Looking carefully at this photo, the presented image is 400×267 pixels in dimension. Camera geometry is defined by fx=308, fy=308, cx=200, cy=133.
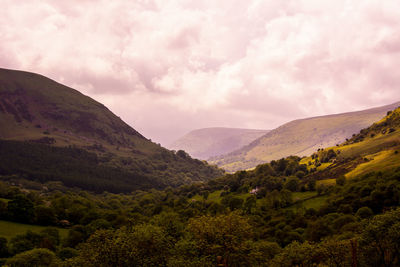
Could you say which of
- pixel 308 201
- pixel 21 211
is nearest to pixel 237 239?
pixel 21 211

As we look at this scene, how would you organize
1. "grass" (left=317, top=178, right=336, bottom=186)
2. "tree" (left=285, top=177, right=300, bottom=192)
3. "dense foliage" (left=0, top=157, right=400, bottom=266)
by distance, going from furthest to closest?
1. "tree" (left=285, top=177, right=300, bottom=192)
2. "grass" (left=317, top=178, right=336, bottom=186)
3. "dense foliage" (left=0, top=157, right=400, bottom=266)

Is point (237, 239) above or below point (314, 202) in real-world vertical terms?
above

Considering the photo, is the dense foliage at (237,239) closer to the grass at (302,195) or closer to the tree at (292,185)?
the grass at (302,195)

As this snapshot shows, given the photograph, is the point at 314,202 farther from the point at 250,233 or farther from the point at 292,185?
the point at 250,233

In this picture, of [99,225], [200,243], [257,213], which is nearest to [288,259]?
[200,243]

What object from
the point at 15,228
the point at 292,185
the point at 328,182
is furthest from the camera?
the point at 292,185

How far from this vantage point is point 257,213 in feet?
465

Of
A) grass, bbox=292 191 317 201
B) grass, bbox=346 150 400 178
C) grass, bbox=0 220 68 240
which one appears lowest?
grass, bbox=292 191 317 201

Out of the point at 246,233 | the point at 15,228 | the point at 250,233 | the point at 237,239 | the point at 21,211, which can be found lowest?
the point at 250,233

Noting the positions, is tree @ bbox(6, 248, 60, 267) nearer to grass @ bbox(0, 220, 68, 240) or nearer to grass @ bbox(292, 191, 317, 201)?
grass @ bbox(0, 220, 68, 240)

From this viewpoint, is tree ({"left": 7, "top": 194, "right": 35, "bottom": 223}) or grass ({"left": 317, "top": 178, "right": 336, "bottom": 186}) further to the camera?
grass ({"left": 317, "top": 178, "right": 336, "bottom": 186})

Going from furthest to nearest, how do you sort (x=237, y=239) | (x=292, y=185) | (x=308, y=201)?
(x=292, y=185), (x=308, y=201), (x=237, y=239)

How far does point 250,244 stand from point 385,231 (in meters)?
22.1

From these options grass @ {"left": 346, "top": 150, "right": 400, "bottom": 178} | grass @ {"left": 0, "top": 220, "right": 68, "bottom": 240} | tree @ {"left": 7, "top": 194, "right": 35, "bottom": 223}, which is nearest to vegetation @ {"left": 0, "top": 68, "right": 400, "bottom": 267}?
tree @ {"left": 7, "top": 194, "right": 35, "bottom": 223}
